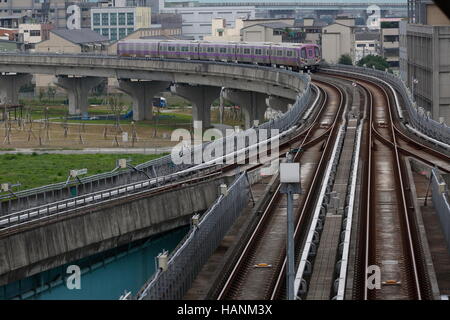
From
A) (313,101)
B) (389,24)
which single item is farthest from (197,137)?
(389,24)

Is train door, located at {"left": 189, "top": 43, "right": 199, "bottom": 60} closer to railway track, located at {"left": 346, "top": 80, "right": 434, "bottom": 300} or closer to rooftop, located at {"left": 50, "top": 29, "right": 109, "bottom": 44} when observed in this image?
rooftop, located at {"left": 50, "top": 29, "right": 109, "bottom": 44}

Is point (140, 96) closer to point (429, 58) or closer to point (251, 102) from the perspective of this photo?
point (251, 102)

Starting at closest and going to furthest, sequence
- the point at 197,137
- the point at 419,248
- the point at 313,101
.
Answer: the point at 419,248
the point at 313,101
the point at 197,137

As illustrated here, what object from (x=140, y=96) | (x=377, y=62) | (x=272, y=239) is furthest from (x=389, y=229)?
(x=377, y=62)

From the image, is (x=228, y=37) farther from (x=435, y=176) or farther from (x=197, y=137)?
(x=435, y=176)

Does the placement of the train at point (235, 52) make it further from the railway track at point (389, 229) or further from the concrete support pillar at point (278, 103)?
the railway track at point (389, 229)

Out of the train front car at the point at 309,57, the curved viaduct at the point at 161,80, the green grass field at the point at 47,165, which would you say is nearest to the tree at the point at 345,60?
the curved viaduct at the point at 161,80
